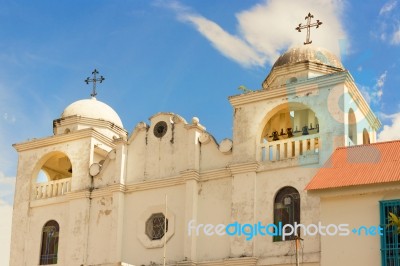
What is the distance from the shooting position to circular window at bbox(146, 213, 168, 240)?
82.5ft

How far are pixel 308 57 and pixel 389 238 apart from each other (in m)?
8.19

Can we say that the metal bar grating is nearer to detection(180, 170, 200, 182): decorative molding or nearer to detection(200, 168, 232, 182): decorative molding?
detection(200, 168, 232, 182): decorative molding

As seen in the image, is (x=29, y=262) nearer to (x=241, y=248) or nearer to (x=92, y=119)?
(x=92, y=119)

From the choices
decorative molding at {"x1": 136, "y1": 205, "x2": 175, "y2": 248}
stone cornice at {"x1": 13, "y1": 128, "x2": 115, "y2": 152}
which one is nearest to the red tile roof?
decorative molding at {"x1": 136, "y1": 205, "x2": 175, "y2": 248}

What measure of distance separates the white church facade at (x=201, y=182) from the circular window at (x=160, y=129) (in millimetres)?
37

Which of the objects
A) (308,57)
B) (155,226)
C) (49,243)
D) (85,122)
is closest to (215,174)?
(155,226)

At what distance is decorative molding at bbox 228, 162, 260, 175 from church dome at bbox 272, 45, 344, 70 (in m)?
3.98

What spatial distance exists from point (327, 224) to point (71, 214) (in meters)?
9.92

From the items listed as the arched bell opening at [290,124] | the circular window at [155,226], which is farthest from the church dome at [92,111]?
the arched bell opening at [290,124]

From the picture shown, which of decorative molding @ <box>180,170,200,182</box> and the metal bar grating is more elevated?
decorative molding @ <box>180,170,200,182</box>

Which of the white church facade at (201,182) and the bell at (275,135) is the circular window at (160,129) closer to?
the white church facade at (201,182)

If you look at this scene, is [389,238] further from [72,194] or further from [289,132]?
[72,194]

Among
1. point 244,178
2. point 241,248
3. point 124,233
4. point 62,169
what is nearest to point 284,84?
point 244,178

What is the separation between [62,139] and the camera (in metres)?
27.8
